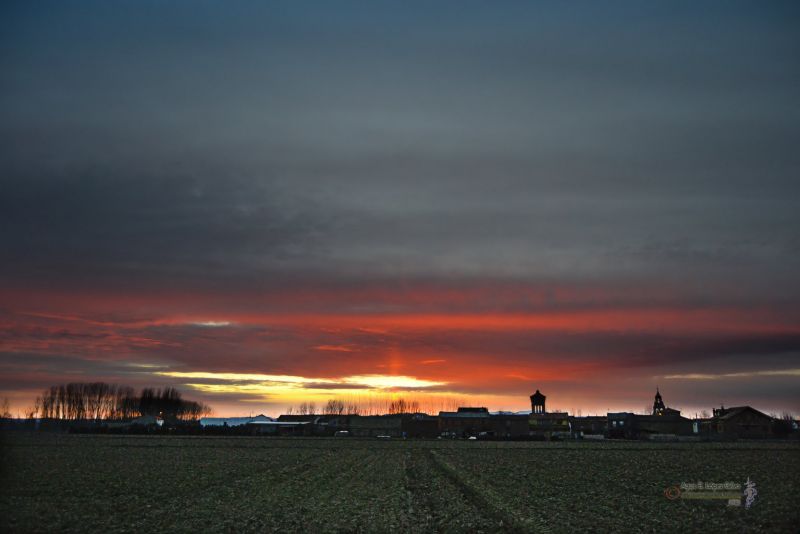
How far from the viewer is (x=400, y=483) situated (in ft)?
133

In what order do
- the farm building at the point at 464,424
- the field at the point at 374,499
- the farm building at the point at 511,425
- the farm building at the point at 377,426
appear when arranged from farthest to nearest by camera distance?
the farm building at the point at 511,425 < the farm building at the point at 464,424 < the farm building at the point at 377,426 < the field at the point at 374,499

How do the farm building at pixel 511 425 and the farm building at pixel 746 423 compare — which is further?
the farm building at pixel 511 425

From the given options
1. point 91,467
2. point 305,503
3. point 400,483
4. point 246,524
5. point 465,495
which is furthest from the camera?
point 91,467

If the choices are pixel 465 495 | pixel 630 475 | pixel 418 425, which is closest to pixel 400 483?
pixel 465 495

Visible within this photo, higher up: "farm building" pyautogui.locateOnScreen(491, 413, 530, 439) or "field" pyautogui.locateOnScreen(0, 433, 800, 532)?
"field" pyautogui.locateOnScreen(0, 433, 800, 532)

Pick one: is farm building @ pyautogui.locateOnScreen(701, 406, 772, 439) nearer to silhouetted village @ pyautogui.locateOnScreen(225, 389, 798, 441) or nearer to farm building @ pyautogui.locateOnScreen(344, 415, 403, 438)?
silhouetted village @ pyautogui.locateOnScreen(225, 389, 798, 441)

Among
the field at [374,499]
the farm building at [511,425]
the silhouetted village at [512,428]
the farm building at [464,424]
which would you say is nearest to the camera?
the field at [374,499]

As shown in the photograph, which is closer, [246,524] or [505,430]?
[246,524]

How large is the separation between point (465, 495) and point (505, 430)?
161061 mm

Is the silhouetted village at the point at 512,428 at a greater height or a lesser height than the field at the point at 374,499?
lesser

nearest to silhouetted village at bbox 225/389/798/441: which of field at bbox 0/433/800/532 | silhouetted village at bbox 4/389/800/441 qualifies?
silhouetted village at bbox 4/389/800/441

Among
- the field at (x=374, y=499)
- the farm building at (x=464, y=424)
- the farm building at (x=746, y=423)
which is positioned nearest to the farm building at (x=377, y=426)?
the farm building at (x=464, y=424)

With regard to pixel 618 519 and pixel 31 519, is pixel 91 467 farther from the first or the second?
pixel 618 519

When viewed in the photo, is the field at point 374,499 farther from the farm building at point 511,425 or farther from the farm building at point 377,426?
the farm building at point 511,425
